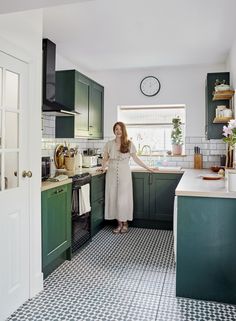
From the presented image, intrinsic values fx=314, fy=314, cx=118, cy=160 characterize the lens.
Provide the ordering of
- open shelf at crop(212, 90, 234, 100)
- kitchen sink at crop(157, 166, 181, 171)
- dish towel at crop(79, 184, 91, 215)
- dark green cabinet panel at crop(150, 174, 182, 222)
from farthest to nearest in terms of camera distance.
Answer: kitchen sink at crop(157, 166, 181, 171) < dark green cabinet panel at crop(150, 174, 182, 222) < open shelf at crop(212, 90, 234, 100) < dish towel at crop(79, 184, 91, 215)

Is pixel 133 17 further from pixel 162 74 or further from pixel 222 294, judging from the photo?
pixel 222 294

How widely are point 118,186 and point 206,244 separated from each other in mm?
1990

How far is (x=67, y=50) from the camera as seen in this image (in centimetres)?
409

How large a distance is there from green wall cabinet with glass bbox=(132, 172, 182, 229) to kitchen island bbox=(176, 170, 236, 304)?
1.96m

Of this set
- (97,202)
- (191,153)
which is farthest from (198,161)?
(97,202)

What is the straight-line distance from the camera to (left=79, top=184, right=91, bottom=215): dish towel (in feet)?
11.6

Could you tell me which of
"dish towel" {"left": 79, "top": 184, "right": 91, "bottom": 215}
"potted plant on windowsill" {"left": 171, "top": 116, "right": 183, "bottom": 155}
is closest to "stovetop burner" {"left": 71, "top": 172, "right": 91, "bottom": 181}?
"dish towel" {"left": 79, "top": 184, "right": 91, "bottom": 215}

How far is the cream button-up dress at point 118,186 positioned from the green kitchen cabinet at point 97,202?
0.09m

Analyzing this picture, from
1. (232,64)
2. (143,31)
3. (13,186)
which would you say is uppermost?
(143,31)

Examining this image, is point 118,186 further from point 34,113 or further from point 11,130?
point 11,130

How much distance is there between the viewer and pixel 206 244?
2480mm

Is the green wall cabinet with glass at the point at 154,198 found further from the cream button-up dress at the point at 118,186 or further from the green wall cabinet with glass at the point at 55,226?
the green wall cabinet with glass at the point at 55,226

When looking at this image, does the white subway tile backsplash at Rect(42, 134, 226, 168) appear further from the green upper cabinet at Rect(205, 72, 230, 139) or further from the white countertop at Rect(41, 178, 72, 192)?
the white countertop at Rect(41, 178, 72, 192)

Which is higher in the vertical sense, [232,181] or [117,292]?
[232,181]
